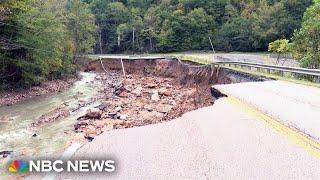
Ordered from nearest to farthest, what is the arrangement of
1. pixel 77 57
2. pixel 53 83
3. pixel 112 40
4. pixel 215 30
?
pixel 53 83 < pixel 77 57 < pixel 215 30 < pixel 112 40

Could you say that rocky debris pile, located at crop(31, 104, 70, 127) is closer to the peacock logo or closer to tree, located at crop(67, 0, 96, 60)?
the peacock logo

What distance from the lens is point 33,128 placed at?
19.2 m

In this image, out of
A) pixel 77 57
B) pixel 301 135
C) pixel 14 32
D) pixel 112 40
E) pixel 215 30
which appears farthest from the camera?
pixel 112 40

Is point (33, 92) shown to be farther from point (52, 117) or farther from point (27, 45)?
point (52, 117)

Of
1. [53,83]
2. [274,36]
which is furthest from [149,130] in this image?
[274,36]

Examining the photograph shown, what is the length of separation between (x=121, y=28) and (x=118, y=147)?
80.7 m

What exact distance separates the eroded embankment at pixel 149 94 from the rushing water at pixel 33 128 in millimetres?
954

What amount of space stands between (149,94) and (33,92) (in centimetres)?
959

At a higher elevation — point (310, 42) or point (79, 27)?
point (79, 27)

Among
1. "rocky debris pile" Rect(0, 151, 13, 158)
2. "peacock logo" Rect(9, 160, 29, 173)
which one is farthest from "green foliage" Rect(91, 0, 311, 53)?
"peacock logo" Rect(9, 160, 29, 173)

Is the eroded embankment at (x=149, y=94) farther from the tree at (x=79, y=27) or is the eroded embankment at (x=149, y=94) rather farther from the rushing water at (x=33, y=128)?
the tree at (x=79, y=27)

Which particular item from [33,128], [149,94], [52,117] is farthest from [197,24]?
[33,128]

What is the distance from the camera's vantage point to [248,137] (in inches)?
384

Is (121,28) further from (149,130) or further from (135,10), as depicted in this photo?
(149,130)
